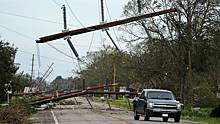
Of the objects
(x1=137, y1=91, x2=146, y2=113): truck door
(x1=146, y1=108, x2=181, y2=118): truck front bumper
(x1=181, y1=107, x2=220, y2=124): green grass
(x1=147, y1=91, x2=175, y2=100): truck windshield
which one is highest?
(x1=147, y1=91, x2=175, y2=100): truck windshield

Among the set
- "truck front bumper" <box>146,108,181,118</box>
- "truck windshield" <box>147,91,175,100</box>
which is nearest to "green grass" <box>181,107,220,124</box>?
"truck windshield" <box>147,91,175,100</box>

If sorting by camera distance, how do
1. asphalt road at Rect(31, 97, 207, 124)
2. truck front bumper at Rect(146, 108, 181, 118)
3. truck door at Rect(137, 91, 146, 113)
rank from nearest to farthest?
truck front bumper at Rect(146, 108, 181, 118) → asphalt road at Rect(31, 97, 207, 124) → truck door at Rect(137, 91, 146, 113)

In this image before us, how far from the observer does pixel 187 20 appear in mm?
37625

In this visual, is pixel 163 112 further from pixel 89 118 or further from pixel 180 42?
pixel 180 42

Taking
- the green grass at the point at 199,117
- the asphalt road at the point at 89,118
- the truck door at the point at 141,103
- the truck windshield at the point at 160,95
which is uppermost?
the truck windshield at the point at 160,95

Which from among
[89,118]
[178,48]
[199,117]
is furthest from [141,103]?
[178,48]

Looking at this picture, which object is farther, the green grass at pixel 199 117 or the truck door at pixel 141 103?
the green grass at pixel 199 117

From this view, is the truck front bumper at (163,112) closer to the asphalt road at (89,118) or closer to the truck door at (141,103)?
the asphalt road at (89,118)

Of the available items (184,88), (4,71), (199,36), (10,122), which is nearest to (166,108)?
(10,122)

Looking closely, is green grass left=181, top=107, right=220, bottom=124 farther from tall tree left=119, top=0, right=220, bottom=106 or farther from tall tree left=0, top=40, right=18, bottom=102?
tall tree left=0, top=40, right=18, bottom=102

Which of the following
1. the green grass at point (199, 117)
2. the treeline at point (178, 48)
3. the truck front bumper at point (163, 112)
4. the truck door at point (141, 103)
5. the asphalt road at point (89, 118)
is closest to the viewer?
the truck front bumper at point (163, 112)

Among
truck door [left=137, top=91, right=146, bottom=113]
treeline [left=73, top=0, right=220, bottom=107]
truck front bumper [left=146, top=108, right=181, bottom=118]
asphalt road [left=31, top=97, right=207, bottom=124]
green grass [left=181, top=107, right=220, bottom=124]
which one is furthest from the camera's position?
treeline [left=73, top=0, right=220, bottom=107]

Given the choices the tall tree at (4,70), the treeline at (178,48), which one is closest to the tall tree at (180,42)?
the treeline at (178,48)

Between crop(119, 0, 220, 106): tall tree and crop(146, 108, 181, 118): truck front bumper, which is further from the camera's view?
crop(119, 0, 220, 106): tall tree
